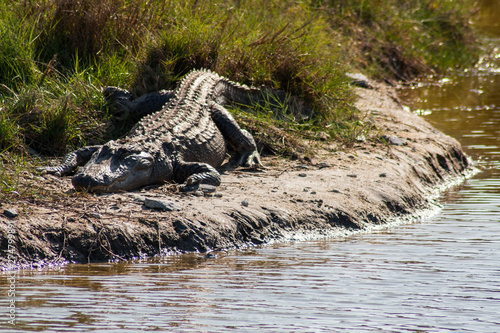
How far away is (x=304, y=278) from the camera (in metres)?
3.43

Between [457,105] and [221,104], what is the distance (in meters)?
5.44

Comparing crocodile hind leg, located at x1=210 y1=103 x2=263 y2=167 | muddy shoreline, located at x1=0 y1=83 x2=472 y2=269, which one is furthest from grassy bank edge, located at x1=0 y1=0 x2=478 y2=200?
muddy shoreline, located at x1=0 y1=83 x2=472 y2=269

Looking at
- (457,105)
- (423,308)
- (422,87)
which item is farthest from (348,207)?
(422,87)

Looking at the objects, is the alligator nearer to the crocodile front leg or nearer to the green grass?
the crocodile front leg

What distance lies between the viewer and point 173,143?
5383 millimetres

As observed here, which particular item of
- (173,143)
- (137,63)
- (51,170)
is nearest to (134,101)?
(137,63)

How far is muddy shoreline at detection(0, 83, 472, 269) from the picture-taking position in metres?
3.80

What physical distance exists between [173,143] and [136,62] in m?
1.70

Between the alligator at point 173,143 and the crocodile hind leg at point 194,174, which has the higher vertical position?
the alligator at point 173,143

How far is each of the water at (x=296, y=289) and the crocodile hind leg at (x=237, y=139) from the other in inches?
61.9

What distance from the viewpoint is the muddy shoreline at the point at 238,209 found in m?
3.80

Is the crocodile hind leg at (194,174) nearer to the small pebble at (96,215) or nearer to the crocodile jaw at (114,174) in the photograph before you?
the crocodile jaw at (114,174)

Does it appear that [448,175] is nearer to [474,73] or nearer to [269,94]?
[269,94]

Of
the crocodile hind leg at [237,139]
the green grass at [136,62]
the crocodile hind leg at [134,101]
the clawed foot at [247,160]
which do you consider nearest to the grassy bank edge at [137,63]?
the green grass at [136,62]
